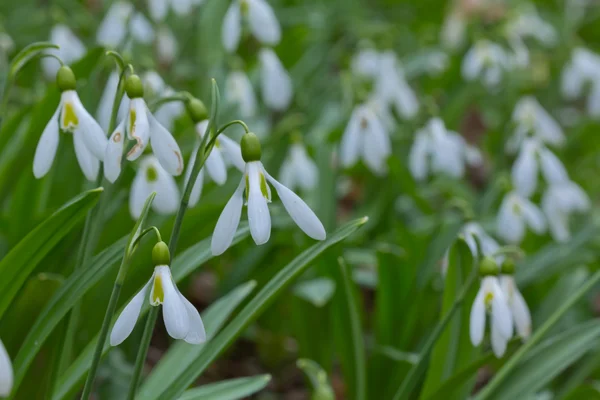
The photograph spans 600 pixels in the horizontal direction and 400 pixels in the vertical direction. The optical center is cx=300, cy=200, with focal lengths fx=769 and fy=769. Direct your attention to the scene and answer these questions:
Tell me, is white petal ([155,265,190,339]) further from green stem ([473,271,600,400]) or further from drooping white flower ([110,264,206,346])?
green stem ([473,271,600,400])

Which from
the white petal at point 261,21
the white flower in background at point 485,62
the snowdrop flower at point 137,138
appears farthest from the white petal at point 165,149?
the white flower in background at point 485,62

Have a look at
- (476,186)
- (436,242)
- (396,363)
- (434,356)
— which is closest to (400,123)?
(476,186)

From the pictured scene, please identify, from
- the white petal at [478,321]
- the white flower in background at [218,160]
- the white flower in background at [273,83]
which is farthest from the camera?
the white flower in background at [273,83]

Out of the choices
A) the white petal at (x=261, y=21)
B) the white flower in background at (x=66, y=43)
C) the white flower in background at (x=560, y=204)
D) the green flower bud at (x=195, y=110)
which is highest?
the green flower bud at (x=195, y=110)

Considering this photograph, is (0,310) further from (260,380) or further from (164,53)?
(164,53)

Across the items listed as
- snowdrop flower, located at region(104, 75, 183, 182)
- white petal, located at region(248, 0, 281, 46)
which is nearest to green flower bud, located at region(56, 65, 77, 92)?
snowdrop flower, located at region(104, 75, 183, 182)

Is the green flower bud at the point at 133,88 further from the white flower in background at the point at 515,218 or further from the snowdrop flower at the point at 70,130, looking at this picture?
the white flower in background at the point at 515,218
